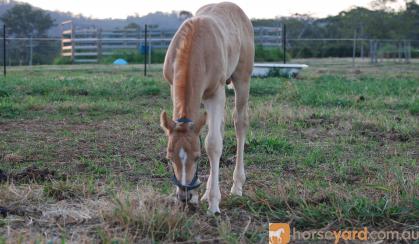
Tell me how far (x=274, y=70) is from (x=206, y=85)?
1378 centimetres

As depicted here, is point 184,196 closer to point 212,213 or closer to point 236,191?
point 212,213

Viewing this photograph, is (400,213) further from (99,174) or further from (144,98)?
(144,98)

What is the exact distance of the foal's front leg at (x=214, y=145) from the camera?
4531mm

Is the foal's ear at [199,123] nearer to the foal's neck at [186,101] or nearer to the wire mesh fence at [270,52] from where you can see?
the foal's neck at [186,101]

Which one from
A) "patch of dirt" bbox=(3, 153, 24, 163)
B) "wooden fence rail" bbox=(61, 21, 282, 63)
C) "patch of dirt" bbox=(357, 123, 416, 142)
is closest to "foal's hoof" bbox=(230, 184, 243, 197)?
"patch of dirt" bbox=(3, 153, 24, 163)

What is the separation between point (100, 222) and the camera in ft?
13.4

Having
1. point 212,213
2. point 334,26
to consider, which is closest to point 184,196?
point 212,213

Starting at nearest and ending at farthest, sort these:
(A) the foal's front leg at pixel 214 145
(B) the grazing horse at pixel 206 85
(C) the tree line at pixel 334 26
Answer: (B) the grazing horse at pixel 206 85 < (A) the foal's front leg at pixel 214 145 < (C) the tree line at pixel 334 26

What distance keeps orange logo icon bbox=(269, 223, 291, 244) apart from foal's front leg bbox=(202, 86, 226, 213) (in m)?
0.60

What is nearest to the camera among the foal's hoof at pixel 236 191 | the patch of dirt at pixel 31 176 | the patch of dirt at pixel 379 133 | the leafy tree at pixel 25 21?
the foal's hoof at pixel 236 191

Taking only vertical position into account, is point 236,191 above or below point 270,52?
below

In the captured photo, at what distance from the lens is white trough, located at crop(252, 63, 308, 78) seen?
718 inches

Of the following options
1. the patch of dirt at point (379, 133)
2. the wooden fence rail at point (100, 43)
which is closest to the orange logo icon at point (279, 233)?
the patch of dirt at point (379, 133)

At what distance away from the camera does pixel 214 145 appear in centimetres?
490
